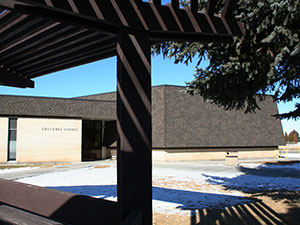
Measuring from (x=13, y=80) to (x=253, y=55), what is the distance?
563 cm

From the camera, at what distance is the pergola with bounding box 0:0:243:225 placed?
2.59 metres

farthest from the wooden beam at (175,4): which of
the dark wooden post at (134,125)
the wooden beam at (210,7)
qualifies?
the dark wooden post at (134,125)

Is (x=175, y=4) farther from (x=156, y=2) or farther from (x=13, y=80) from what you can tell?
(x=13, y=80)

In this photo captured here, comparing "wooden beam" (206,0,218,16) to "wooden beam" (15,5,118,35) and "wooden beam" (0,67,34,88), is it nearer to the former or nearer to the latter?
"wooden beam" (15,5,118,35)

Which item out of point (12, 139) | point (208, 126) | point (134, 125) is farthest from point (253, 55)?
point (12, 139)

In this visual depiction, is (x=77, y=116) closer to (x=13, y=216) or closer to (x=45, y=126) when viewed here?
(x=45, y=126)

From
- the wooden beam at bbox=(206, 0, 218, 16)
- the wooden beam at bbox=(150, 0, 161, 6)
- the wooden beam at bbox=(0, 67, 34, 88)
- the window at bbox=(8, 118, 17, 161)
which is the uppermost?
the wooden beam at bbox=(206, 0, 218, 16)

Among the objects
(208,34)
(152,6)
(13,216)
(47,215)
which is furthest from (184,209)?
(152,6)

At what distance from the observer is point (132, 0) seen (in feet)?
9.27

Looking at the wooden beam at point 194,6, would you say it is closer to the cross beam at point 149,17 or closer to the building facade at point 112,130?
the cross beam at point 149,17

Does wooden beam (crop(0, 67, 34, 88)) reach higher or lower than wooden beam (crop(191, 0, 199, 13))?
lower

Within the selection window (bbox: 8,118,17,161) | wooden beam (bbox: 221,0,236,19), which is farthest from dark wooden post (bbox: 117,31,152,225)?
window (bbox: 8,118,17,161)

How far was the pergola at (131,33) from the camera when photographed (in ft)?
8.48

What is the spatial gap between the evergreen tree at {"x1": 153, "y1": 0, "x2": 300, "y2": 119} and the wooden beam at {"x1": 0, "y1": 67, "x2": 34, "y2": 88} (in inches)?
167
